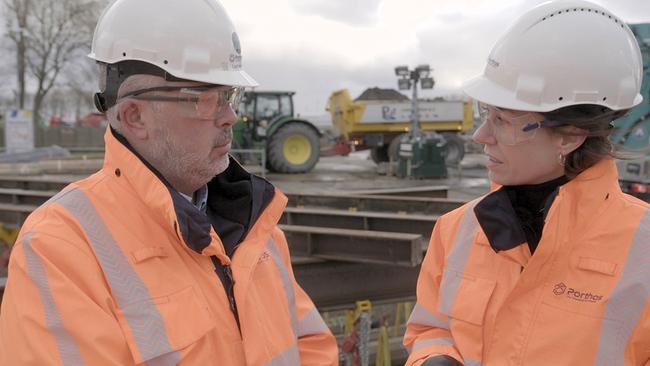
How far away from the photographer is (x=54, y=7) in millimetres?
36625

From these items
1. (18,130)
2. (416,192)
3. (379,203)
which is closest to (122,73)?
(379,203)

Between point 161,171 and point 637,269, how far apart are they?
163 centimetres

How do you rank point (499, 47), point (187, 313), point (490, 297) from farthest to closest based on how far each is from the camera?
point (499, 47) < point (490, 297) < point (187, 313)

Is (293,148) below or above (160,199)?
below

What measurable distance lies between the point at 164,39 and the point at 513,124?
1287 millimetres

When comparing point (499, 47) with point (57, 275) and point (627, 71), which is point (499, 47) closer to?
point (627, 71)

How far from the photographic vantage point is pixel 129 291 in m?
1.62

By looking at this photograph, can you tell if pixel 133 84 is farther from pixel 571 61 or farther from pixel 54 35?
pixel 54 35

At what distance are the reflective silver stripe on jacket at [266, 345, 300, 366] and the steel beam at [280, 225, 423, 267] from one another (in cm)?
209

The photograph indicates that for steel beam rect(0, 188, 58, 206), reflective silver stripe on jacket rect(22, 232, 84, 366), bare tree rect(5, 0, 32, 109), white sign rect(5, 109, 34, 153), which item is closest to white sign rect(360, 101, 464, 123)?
white sign rect(5, 109, 34, 153)

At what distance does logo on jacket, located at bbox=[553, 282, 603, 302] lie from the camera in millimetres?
1792

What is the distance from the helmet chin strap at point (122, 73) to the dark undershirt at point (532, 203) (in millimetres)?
1341

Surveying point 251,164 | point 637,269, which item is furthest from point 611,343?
point 251,164

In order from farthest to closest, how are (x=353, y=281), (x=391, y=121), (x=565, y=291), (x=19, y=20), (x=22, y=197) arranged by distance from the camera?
(x=19, y=20) → (x=391, y=121) → (x=22, y=197) → (x=353, y=281) → (x=565, y=291)
